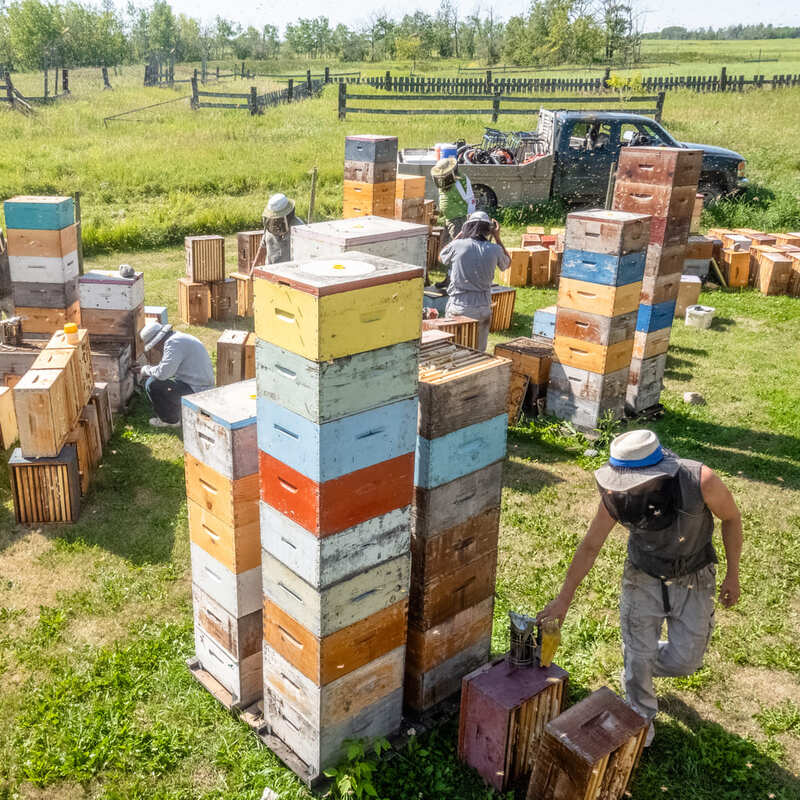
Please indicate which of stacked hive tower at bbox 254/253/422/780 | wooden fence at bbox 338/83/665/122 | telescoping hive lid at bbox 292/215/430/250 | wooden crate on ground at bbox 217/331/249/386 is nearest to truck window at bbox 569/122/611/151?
wooden fence at bbox 338/83/665/122

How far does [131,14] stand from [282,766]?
12288cm

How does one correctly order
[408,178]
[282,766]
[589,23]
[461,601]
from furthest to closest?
[589,23] < [408,178] < [461,601] < [282,766]

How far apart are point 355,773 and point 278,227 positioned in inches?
275

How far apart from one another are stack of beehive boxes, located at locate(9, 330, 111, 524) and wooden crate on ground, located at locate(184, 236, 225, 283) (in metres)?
4.54

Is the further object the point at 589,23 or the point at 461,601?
the point at 589,23

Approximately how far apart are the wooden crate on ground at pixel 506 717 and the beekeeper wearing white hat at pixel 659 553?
0.39 metres

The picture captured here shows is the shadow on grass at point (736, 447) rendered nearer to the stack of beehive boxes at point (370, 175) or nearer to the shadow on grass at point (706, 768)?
the shadow on grass at point (706, 768)

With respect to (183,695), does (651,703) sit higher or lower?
higher

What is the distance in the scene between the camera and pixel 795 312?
12.6 m

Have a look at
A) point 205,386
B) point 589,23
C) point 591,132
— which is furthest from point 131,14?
point 205,386

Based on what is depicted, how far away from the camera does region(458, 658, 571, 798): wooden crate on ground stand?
12.8 feet

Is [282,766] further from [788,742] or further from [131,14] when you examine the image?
[131,14]

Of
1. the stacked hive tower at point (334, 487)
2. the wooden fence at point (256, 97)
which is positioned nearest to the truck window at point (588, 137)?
the stacked hive tower at point (334, 487)

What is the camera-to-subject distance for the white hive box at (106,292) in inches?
321
